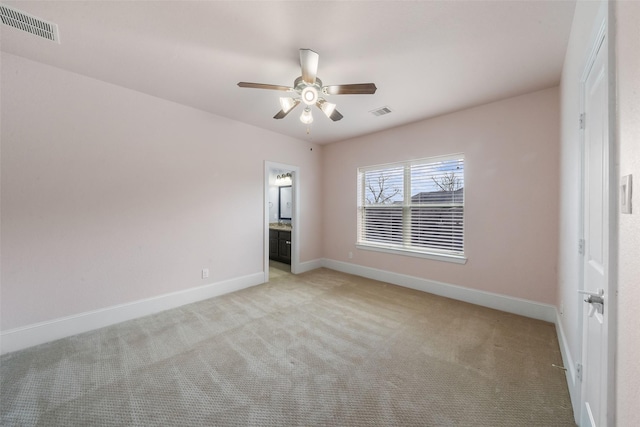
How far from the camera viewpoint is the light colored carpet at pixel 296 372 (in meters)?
1.55

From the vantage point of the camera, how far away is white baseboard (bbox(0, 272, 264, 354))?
2.22m

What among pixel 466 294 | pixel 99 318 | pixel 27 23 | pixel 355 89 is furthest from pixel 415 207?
pixel 27 23

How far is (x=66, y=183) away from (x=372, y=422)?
354cm

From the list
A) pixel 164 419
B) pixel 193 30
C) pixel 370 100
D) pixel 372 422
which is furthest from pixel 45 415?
pixel 370 100

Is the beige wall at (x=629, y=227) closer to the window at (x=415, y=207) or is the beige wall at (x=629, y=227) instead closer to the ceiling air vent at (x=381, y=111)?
the ceiling air vent at (x=381, y=111)

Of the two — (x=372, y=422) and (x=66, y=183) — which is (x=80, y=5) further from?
(x=372, y=422)

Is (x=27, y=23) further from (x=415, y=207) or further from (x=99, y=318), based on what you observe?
(x=415, y=207)

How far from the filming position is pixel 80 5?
1671 mm

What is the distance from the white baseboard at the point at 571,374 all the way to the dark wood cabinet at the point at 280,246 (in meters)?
4.28

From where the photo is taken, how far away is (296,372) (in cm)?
194

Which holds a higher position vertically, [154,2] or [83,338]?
[154,2]

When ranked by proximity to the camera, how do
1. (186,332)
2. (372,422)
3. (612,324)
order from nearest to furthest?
(612,324), (372,422), (186,332)

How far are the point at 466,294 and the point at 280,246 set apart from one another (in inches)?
148

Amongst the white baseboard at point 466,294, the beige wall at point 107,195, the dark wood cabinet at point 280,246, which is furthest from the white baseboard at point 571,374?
Result: the dark wood cabinet at point 280,246
